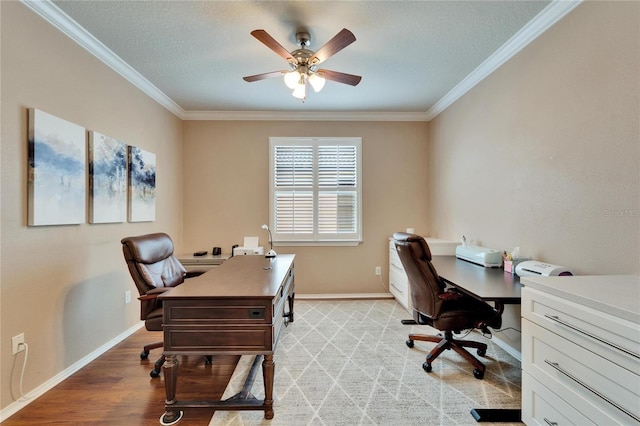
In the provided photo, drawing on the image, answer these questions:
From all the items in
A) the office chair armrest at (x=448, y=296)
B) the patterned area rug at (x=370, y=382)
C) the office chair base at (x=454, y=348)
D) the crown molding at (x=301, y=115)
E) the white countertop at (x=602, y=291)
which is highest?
the crown molding at (x=301, y=115)

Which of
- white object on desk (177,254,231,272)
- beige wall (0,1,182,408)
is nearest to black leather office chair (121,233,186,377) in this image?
beige wall (0,1,182,408)

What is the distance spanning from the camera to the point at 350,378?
6.70 ft

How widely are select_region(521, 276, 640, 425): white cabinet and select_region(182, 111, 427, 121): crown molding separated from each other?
311 cm

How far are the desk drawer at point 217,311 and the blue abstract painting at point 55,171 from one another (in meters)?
1.19

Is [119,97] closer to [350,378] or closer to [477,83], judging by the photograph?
[350,378]

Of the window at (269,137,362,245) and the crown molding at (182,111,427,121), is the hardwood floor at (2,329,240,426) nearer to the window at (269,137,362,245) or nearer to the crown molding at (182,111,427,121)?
the window at (269,137,362,245)

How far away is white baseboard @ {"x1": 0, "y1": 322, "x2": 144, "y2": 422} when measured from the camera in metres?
1.68

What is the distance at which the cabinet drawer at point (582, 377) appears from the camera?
99 centimetres

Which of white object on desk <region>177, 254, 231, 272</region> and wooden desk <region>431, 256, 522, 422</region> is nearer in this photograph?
wooden desk <region>431, 256, 522, 422</region>

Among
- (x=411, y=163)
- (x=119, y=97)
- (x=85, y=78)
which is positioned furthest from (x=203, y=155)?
(x=411, y=163)

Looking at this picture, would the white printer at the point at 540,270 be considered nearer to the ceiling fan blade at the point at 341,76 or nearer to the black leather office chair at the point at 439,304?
the black leather office chair at the point at 439,304

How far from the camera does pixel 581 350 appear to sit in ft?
3.75

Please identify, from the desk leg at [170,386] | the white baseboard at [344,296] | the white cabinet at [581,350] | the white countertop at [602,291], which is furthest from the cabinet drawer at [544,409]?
the white baseboard at [344,296]

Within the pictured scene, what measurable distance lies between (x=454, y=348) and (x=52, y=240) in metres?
3.19
